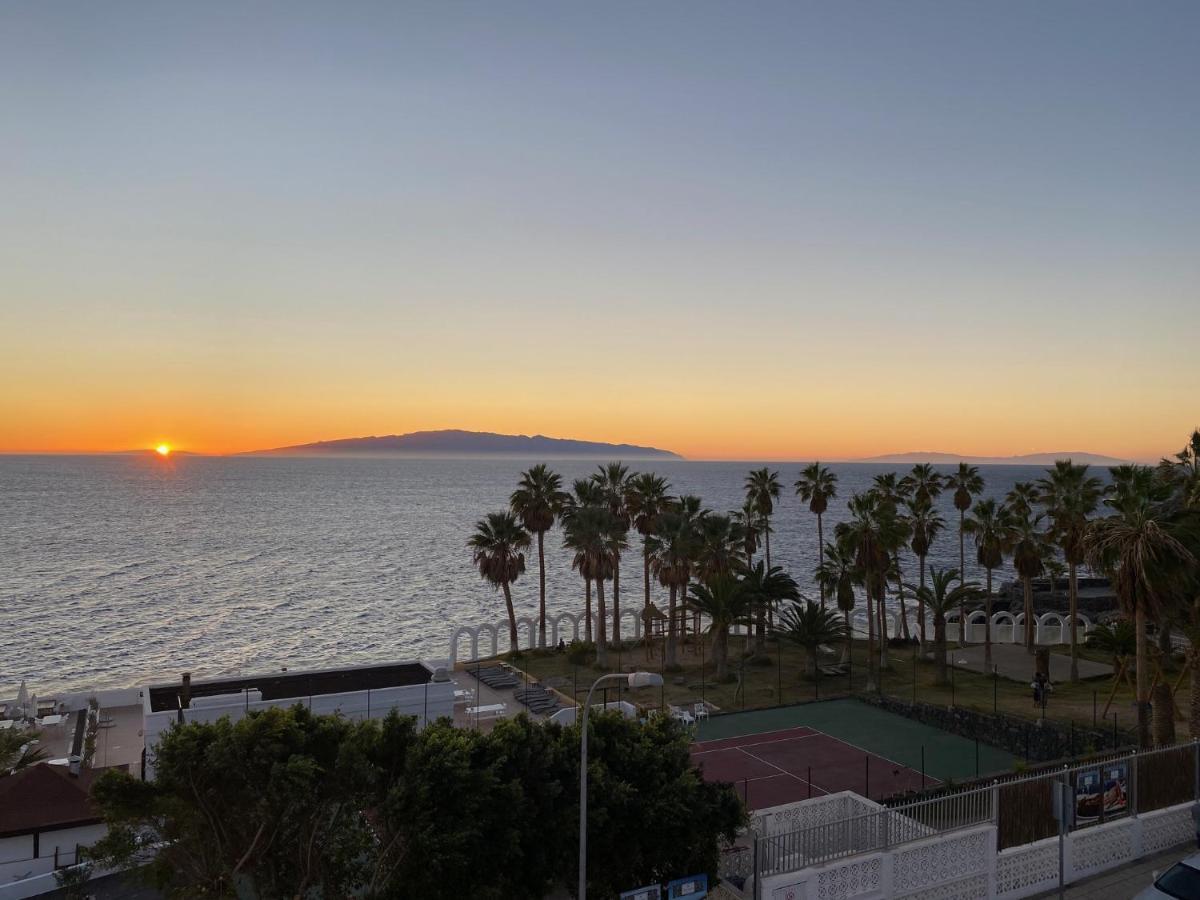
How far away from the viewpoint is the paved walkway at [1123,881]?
19.0m

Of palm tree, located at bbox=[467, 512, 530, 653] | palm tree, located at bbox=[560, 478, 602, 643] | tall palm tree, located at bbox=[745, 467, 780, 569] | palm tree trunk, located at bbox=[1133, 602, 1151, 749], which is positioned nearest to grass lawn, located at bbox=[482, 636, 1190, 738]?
palm tree, located at bbox=[560, 478, 602, 643]

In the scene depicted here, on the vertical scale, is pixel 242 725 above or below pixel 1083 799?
above

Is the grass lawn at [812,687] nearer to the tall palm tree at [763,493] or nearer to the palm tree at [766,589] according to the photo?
the palm tree at [766,589]

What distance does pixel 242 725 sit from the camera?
16.4 meters

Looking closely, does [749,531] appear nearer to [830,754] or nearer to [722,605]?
[722,605]

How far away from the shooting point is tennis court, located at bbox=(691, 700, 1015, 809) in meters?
30.5

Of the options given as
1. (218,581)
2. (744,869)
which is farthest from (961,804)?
(218,581)

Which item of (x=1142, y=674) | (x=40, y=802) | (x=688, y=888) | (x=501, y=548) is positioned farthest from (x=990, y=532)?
(x=40, y=802)

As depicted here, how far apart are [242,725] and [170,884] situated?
10.9ft

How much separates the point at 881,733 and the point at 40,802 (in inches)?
1244

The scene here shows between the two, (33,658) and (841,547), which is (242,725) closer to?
(841,547)

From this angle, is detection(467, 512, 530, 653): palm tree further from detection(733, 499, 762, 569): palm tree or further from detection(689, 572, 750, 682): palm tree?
detection(733, 499, 762, 569): palm tree

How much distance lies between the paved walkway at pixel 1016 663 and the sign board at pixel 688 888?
3626 cm

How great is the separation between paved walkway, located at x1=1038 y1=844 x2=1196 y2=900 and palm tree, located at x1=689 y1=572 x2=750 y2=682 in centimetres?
2689
